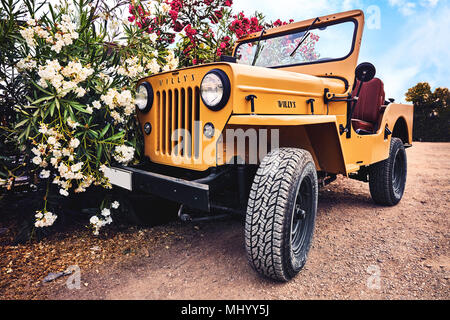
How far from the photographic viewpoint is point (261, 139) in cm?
203

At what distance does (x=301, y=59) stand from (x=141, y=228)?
2.15m

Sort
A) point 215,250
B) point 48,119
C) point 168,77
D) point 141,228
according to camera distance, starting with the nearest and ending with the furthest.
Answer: point 168,77 → point 48,119 → point 215,250 → point 141,228

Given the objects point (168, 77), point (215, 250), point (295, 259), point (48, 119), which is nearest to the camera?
point (295, 259)

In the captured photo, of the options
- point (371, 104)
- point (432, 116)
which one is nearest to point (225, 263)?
point (371, 104)

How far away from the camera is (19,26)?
2287 millimetres

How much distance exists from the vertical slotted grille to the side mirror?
134 cm

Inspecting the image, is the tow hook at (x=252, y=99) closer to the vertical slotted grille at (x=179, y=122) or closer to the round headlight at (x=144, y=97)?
the vertical slotted grille at (x=179, y=122)

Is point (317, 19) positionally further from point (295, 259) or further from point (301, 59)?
point (295, 259)

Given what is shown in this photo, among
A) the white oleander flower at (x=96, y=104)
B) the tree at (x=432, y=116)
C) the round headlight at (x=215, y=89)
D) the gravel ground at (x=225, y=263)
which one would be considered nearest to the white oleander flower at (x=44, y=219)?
the gravel ground at (x=225, y=263)

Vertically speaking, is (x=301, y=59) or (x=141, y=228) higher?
(x=301, y=59)

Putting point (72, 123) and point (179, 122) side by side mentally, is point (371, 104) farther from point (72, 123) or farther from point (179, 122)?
point (72, 123)

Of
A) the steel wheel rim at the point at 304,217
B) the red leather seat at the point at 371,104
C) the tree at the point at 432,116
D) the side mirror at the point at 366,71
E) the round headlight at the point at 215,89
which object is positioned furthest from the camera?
the tree at the point at 432,116

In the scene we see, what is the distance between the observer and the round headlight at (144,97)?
2209 millimetres

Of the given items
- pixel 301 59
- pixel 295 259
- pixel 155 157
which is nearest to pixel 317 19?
pixel 301 59
